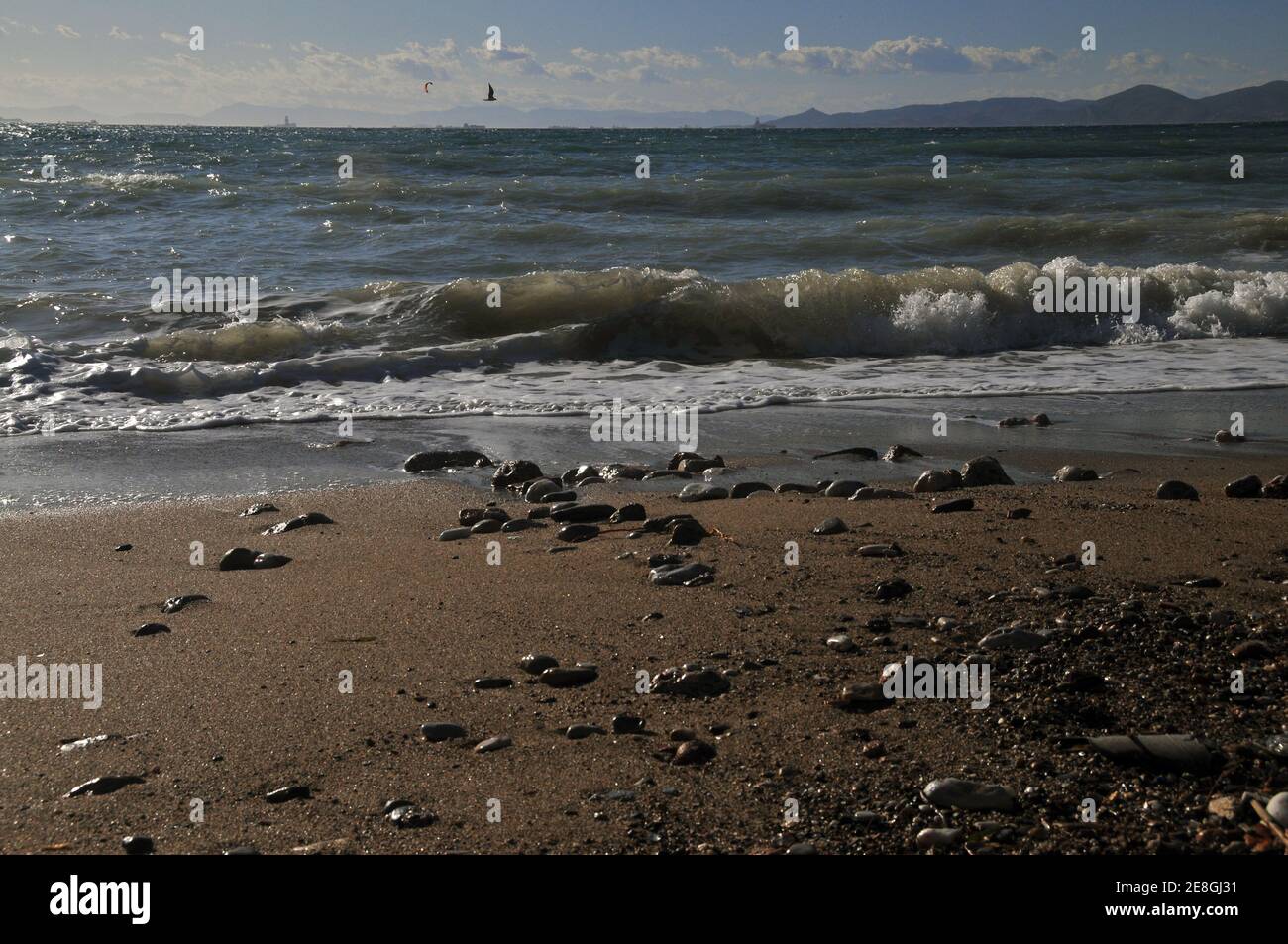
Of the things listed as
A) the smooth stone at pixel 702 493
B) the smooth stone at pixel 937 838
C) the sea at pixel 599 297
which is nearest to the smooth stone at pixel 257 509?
the smooth stone at pixel 702 493

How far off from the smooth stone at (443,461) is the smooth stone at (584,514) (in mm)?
1566

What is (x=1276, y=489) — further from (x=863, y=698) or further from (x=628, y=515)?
(x=863, y=698)

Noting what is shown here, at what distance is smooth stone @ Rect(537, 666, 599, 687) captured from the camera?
139 inches

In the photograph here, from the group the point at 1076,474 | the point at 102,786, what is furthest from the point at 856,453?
the point at 102,786

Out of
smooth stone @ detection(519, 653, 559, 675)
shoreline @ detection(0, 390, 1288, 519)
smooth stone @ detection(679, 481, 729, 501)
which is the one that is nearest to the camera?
smooth stone @ detection(519, 653, 559, 675)

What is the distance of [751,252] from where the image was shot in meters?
17.1

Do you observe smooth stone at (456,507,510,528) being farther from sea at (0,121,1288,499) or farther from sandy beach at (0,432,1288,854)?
sea at (0,121,1288,499)

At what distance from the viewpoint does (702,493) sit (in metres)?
6.04

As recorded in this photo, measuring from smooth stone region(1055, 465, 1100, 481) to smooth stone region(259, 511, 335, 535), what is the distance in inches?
150

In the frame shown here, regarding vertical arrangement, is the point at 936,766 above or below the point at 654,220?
below

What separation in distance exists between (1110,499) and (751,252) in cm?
1180

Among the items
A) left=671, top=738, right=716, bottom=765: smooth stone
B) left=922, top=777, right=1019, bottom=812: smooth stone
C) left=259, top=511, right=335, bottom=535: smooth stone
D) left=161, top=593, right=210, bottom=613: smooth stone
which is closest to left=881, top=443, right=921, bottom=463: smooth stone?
left=259, top=511, right=335, bottom=535: smooth stone
